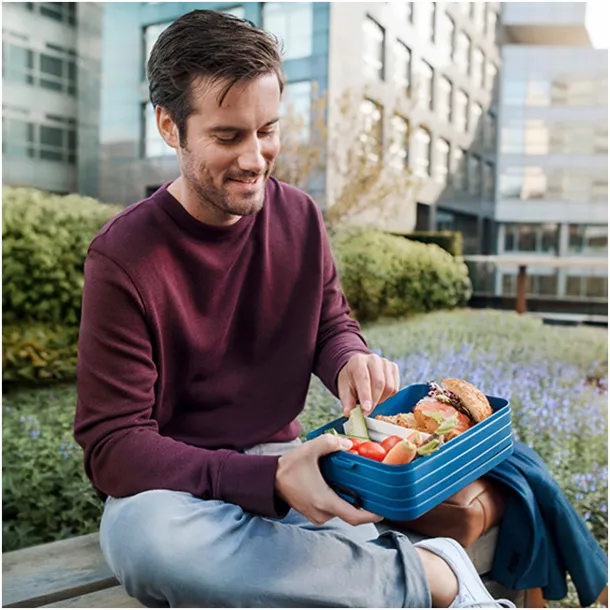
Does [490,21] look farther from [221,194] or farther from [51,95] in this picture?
[221,194]

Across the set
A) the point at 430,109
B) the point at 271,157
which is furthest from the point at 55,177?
the point at 271,157

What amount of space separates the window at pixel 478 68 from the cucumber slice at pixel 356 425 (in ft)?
10.1

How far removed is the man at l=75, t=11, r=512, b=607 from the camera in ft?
3.75

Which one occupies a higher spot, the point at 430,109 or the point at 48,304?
the point at 430,109

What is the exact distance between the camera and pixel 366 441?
1.17 meters

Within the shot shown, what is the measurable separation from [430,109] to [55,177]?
1.87 metres

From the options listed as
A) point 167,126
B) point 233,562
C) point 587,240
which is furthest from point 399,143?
point 233,562

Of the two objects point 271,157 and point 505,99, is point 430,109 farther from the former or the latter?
point 271,157

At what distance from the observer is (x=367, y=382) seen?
1.35 m

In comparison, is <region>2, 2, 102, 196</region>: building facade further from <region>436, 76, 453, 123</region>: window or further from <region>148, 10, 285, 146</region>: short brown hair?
<region>148, 10, 285, 146</region>: short brown hair

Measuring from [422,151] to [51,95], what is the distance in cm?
183

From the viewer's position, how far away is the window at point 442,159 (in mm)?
3948

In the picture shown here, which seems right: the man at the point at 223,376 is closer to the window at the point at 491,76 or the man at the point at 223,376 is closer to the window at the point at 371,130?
the window at the point at 371,130

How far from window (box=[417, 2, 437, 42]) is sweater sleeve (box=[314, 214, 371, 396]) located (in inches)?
94.3
